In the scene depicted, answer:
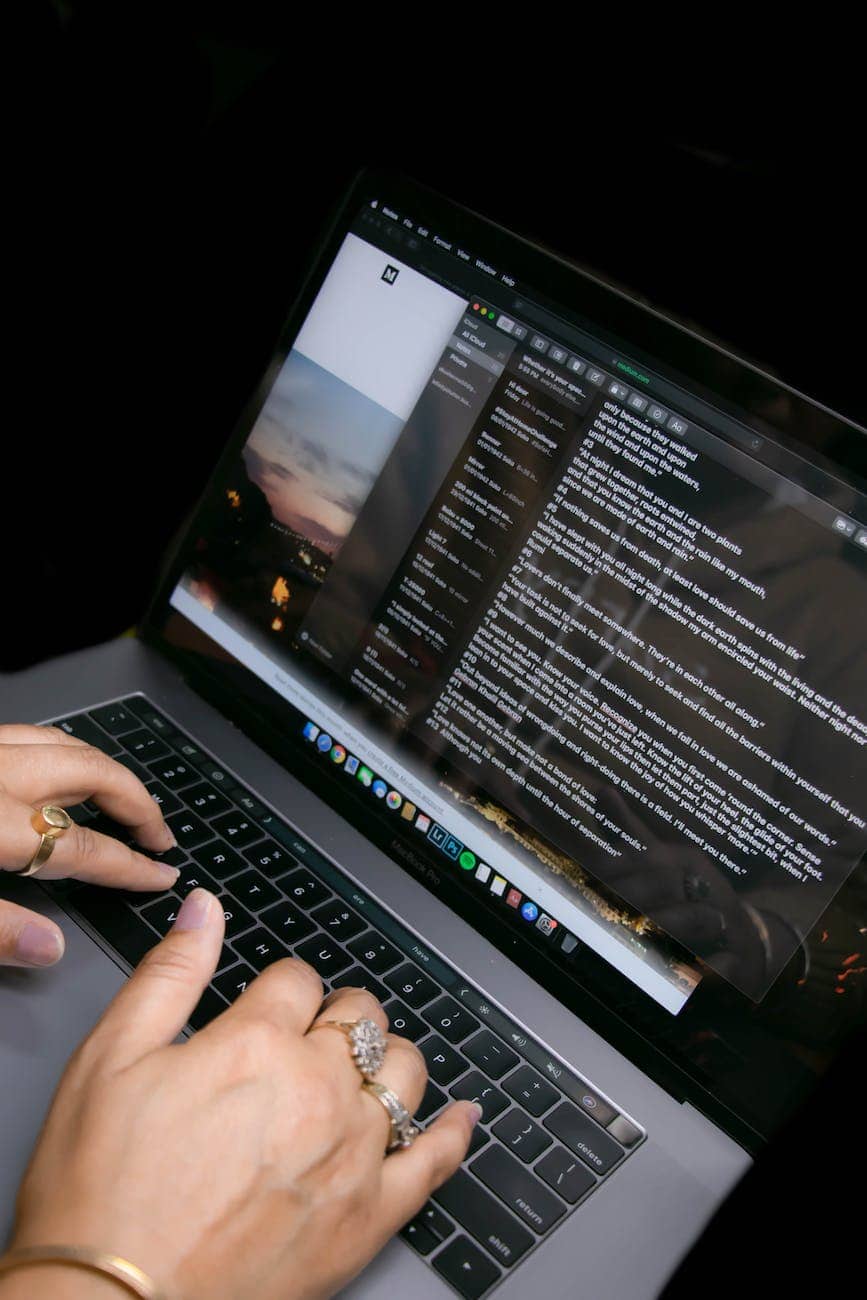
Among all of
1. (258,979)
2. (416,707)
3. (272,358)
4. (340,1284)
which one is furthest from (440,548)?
(340,1284)

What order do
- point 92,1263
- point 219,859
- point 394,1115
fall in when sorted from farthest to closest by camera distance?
1. point 219,859
2. point 394,1115
3. point 92,1263

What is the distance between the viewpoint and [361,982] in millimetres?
692

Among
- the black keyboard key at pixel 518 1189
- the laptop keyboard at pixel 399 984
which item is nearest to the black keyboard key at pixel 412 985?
the laptop keyboard at pixel 399 984

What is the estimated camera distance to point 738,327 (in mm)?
692

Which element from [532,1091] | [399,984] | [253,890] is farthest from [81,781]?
[532,1091]

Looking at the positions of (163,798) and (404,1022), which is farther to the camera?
(163,798)

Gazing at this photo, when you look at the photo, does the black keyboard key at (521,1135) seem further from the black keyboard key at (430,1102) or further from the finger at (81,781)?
the finger at (81,781)

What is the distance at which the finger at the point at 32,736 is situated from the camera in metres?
0.68

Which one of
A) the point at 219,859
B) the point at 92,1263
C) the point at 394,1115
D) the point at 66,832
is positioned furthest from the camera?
the point at 219,859

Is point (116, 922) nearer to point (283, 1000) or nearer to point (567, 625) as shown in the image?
point (283, 1000)

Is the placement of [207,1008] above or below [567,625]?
below

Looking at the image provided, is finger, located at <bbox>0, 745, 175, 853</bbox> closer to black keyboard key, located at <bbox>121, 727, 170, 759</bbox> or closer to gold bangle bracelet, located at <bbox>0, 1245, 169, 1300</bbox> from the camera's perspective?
black keyboard key, located at <bbox>121, 727, 170, 759</bbox>

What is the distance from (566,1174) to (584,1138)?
31 mm

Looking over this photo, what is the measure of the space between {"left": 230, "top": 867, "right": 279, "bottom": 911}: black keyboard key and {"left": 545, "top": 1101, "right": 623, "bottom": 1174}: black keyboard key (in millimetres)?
234
